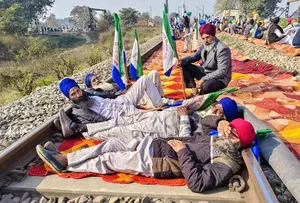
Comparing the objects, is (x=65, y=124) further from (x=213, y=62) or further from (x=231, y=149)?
(x=213, y=62)

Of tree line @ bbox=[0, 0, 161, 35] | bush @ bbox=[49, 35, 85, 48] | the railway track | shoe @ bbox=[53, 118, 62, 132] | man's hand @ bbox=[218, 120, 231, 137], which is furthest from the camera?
bush @ bbox=[49, 35, 85, 48]

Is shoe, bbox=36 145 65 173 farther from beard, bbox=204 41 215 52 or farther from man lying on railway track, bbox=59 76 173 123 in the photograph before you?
beard, bbox=204 41 215 52

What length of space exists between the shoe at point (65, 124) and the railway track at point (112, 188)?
71cm

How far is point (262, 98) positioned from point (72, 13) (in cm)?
12745

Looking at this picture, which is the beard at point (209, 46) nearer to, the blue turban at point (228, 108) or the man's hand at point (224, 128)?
the blue turban at point (228, 108)

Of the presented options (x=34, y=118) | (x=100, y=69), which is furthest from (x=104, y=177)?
(x=100, y=69)

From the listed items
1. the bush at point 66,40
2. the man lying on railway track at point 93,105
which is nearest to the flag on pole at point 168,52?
the man lying on railway track at point 93,105

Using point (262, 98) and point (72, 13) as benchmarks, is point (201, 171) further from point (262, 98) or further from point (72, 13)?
point (72, 13)

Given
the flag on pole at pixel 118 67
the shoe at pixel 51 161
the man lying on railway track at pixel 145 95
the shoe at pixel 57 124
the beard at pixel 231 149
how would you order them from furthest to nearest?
the flag on pole at pixel 118 67, the man lying on railway track at pixel 145 95, the shoe at pixel 57 124, the shoe at pixel 51 161, the beard at pixel 231 149

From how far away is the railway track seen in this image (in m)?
2.40

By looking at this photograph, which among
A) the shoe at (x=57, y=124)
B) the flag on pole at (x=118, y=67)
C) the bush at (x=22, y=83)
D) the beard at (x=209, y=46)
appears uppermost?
the beard at (x=209, y=46)

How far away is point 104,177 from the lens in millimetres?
2863

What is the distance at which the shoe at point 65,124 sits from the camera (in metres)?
3.82

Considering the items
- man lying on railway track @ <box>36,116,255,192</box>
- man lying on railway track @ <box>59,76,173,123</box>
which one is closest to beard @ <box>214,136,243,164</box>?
man lying on railway track @ <box>36,116,255,192</box>
